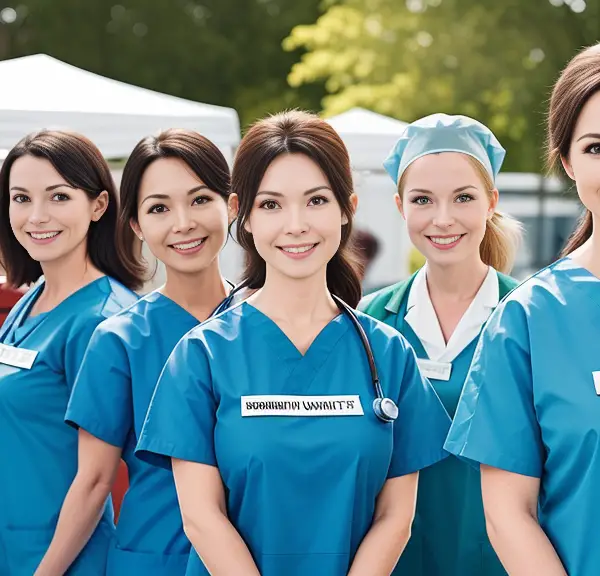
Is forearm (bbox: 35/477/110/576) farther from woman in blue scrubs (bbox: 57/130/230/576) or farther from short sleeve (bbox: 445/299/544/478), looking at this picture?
short sleeve (bbox: 445/299/544/478)

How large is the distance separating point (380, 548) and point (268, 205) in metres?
0.72

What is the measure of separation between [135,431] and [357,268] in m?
0.66

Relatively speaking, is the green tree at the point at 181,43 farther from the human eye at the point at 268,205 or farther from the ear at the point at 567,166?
the ear at the point at 567,166

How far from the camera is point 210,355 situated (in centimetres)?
214

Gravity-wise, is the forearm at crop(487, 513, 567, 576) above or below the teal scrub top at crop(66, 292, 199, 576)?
below

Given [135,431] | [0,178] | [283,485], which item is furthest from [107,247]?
Result: [283,485]

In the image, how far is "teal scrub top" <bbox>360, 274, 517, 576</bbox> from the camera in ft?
8.84

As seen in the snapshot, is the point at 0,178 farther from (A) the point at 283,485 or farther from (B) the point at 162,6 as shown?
(B) the point at 162,6

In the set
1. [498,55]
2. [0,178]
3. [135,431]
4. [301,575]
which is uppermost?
[498,55]

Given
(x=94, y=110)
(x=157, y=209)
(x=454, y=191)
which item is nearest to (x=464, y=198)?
(x=454, y=191)

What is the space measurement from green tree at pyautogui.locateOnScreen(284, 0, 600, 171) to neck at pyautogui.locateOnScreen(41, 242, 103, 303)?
8.68 m

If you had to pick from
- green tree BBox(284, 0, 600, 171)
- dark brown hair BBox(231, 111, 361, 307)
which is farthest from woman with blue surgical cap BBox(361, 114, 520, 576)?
green tree BBox(284, 0, 600, 171)

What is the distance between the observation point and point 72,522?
256 cm

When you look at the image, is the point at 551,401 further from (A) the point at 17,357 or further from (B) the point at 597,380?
(A) the point at 17,357
